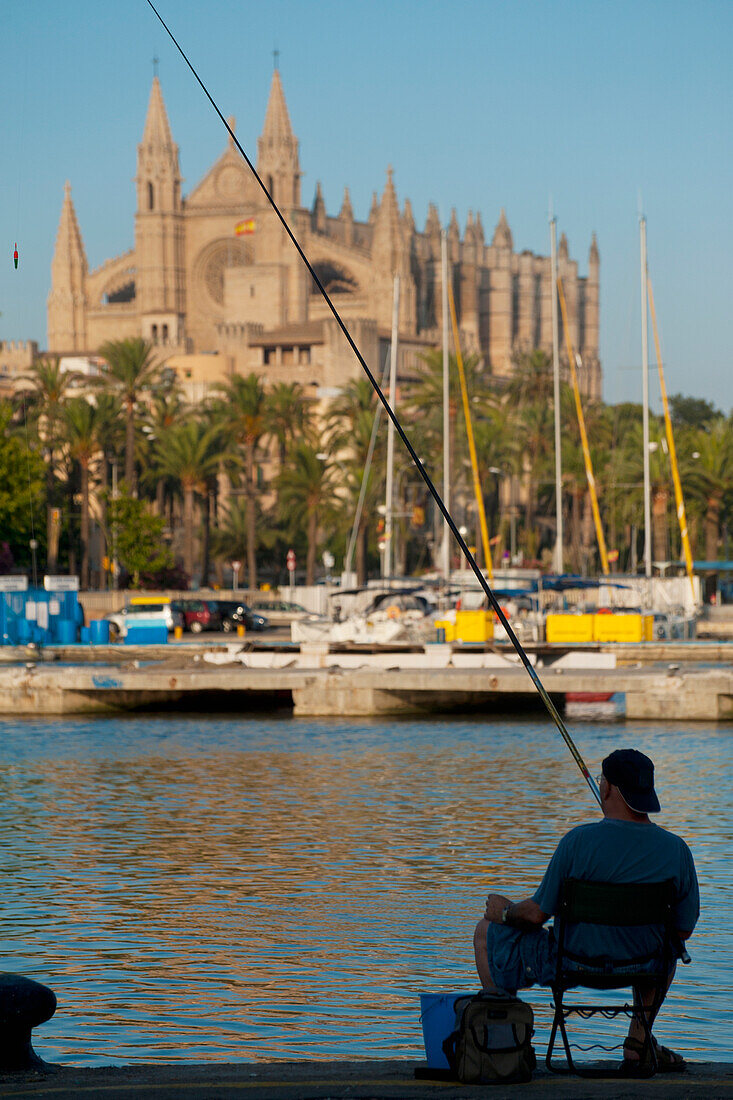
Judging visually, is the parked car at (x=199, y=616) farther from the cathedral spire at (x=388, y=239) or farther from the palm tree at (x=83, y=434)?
the cathedral spire at (x=388, y=239)

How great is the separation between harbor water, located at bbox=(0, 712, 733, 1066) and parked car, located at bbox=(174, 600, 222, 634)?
1216 inches

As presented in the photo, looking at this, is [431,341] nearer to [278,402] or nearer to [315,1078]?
[278,402]

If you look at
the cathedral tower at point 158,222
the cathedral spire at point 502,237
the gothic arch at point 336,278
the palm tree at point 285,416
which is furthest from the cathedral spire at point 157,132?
the palm tree at point 285,416

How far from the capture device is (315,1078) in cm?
583

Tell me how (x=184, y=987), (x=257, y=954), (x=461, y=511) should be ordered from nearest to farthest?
(x=184, y=987), (x=257, y=954), (x=461, y=511)

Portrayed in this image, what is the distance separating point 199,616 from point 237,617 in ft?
4.73

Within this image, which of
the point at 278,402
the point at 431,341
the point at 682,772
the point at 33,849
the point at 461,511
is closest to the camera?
the point at 33,849

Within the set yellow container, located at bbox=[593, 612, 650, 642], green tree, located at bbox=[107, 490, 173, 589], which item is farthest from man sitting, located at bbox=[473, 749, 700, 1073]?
green tree, located at bbox=[107, 490, 173, 589]

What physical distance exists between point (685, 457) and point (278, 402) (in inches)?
827

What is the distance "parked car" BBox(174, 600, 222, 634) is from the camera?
55844 millimetres

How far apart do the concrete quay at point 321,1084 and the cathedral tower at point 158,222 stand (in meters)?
145

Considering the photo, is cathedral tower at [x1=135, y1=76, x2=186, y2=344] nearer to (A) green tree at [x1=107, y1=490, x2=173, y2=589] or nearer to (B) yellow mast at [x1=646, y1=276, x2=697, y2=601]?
(A) green tree at [x1=107, y1=490, x2=173, y2=589]

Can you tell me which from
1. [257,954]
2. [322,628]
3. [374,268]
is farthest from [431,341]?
[257,954]

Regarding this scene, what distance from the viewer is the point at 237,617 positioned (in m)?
55.6
